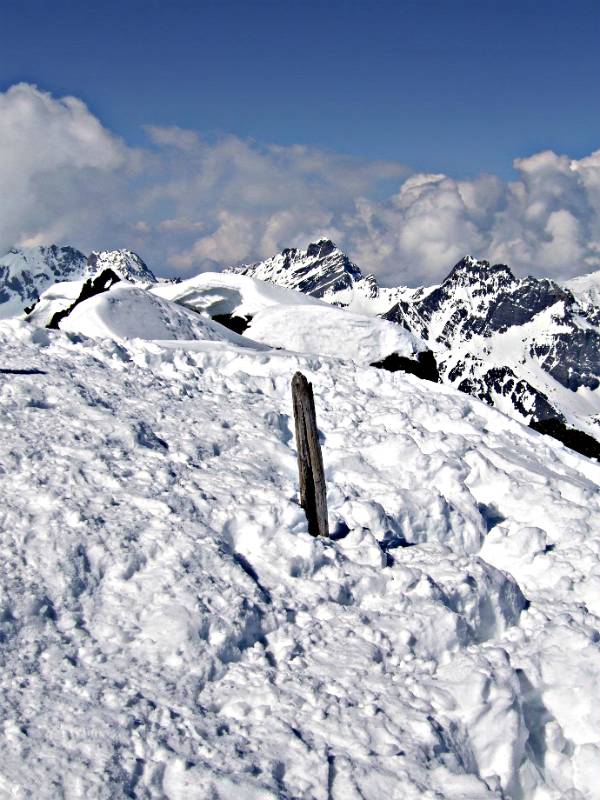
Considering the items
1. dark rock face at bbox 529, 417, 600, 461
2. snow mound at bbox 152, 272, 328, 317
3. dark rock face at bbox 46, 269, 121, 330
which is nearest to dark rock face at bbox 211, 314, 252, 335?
snow mound at bbox 152, 272, 328, 317

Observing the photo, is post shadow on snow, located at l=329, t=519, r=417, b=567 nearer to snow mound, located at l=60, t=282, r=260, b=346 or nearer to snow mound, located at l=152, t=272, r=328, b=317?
snow mound, located at l=60, t=282, r=260, b=346

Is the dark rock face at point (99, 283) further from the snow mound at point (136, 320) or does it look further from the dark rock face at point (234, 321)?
the snow mound at point (136, 320)

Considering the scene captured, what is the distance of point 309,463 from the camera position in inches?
433

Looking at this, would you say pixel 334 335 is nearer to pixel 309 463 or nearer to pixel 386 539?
pixel 386 539

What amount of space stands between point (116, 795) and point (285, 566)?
3962mm

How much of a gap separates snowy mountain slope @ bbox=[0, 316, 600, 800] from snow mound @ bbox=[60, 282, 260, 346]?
5980mm

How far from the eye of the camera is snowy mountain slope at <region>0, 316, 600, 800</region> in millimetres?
6727

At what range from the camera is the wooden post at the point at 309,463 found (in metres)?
10.7

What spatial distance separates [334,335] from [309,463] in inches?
771

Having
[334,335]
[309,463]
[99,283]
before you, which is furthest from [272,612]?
[99,283]

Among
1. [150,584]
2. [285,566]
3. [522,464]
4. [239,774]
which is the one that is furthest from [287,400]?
[239,774]

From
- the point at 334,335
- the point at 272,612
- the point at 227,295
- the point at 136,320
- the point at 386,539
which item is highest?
the point at 227,295

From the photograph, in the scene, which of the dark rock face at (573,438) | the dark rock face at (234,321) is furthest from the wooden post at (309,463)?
the dark rock face at (234,321)

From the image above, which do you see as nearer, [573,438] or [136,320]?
[136,320]
